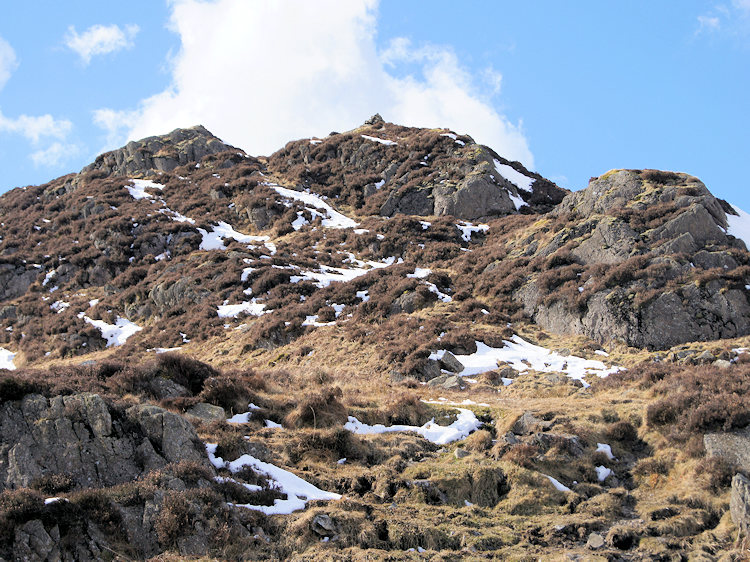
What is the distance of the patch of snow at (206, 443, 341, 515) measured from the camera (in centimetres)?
952

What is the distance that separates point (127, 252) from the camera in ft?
143

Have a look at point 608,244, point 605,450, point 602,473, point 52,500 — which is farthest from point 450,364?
point 52,500

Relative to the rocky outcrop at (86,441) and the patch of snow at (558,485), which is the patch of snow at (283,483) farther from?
the patch of snow at (558,485)

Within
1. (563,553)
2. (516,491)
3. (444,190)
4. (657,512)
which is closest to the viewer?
(563,553)

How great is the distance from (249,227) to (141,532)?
1758 inches

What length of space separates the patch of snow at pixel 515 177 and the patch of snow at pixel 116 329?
36.3m

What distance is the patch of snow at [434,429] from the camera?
1333 centimetres

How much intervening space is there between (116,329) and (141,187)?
29892 millimetres

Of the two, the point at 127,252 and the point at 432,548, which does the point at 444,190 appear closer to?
the point at 127,252

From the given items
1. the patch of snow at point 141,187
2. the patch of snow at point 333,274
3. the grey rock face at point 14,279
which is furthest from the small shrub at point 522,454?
the patch of snow at point 141,187

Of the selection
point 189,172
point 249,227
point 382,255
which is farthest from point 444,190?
point 189,172

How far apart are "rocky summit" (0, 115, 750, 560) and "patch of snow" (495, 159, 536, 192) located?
2.18 ft

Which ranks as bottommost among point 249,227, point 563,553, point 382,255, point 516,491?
point 563,553

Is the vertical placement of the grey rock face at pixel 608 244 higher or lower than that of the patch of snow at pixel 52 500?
higher
